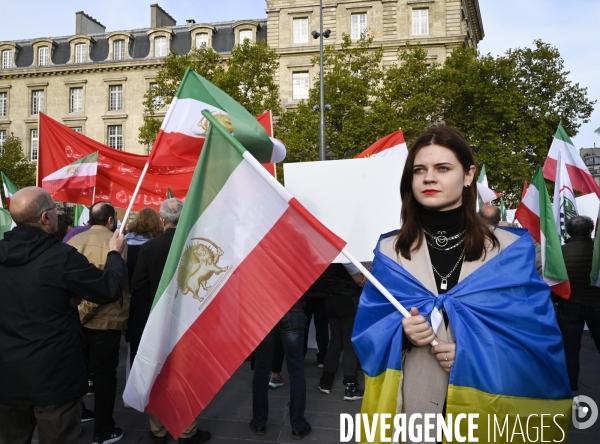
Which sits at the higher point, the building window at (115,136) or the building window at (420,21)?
the building window at (420,21)

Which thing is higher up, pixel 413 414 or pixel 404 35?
pixel 404 35

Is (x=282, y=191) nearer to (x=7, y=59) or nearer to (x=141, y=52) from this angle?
(x=141, y=52)

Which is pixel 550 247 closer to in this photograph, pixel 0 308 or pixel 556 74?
pixel 0 308

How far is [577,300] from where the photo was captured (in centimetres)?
558

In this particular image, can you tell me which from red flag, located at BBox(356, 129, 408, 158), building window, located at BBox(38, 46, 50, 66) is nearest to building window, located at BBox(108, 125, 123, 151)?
building window, located at BBox(38, 46, 50, 66)

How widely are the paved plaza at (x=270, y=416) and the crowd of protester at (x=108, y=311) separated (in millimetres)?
120

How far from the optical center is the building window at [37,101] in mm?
44156

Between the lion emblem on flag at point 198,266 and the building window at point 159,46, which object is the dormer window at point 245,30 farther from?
the lion emblem on flag at point 198,266

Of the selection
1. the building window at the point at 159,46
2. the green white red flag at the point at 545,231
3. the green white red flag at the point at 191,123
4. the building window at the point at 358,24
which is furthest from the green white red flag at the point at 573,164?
the building window at the point at 159,46

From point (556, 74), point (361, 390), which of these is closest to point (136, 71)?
point (556, 74)

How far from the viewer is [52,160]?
6.77m

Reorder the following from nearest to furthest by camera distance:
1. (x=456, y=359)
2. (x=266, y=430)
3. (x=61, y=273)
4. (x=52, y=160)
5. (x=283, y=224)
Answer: (x=456, y=359)
(x=283, y=224)
(x=61, y=273)
(x=266, y=430)
(x=52, y=160)

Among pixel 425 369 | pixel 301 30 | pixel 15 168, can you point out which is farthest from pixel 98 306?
pixel 301 30

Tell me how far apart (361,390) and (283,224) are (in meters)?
3.34
